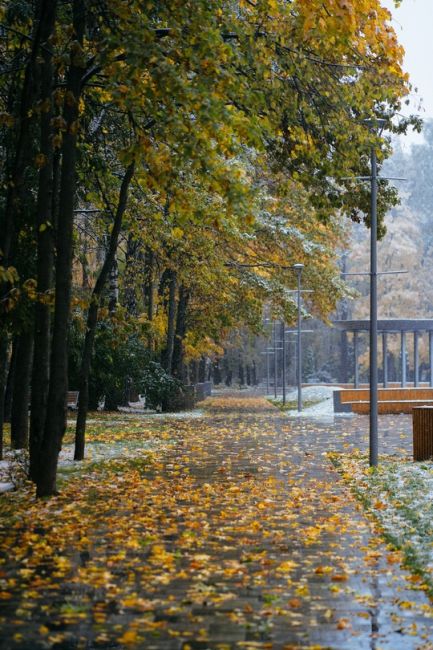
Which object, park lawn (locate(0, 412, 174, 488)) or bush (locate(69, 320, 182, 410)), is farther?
bush (locate(69, 320, 182, 410))

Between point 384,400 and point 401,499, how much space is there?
1303 inches

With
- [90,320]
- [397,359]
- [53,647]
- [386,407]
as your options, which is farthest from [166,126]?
[397,359]

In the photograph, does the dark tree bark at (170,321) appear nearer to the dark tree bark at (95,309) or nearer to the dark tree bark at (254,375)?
the dark tree bark at (95,309)

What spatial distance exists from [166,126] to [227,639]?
6941 mm

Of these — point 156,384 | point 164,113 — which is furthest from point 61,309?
point 156,384

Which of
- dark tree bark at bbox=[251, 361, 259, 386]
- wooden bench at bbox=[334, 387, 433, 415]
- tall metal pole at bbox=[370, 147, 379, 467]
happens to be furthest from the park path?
dark tree bark at bbox=[251, 361, 259, 386]

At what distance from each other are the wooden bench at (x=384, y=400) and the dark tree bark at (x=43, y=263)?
25.5 metres

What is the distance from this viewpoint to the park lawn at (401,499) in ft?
33.5

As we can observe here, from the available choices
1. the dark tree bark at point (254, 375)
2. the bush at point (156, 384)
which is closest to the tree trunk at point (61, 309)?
the bush at point (156, 384)

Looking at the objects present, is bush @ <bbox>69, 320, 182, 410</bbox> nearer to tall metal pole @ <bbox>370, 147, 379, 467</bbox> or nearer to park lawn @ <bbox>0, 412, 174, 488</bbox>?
park lawn @ <bbox>0, 412, 174, 488</bbox>

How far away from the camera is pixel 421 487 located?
50.2ft

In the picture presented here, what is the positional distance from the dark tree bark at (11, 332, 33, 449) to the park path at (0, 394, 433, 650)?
340cm

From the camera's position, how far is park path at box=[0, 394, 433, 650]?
7.15 metres

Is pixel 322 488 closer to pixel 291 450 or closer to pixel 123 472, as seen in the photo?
pixel 123 472
